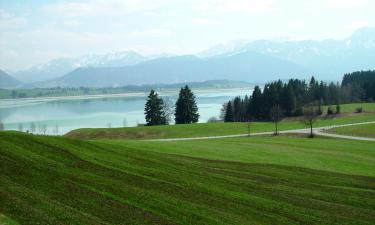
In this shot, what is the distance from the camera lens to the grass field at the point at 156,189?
57.3 ft

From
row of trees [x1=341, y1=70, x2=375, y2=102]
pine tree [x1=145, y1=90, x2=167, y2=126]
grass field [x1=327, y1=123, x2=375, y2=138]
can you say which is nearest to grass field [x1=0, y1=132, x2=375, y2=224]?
grass field [x1=327, y1=123, x2=375, y2=138]

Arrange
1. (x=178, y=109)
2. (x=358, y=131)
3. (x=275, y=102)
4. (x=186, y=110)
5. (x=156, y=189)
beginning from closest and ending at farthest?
(x=156, y=189) < (x=358, y=131) < (x=186, y=110) < (x=178, y=109) < (x=275, y=102)

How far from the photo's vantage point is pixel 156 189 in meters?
21.5

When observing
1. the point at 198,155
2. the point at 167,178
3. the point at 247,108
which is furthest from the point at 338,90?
the point at 167,178

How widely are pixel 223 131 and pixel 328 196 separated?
59.5 m

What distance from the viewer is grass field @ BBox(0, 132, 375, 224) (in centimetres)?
1745

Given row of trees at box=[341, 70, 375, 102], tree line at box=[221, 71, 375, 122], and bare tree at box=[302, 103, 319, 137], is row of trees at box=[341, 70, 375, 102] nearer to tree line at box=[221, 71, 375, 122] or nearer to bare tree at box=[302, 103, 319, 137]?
tree line at box=[221, 71, 375, 122]

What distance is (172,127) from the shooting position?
85.1 metres

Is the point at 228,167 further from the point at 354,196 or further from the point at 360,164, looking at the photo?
the point at 360,164

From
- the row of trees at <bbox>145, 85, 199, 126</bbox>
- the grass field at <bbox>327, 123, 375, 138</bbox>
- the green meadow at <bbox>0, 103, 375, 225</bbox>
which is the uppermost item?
the row of trees at <bbox>145, 85, 199, 126</bbox>

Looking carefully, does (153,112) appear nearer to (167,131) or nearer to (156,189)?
(167,131)

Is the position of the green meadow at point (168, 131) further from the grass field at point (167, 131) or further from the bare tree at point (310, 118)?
the bare tree at point (310, 118)

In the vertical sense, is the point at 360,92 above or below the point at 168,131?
above

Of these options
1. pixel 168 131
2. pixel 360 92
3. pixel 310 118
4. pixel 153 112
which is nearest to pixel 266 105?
pixel 153 112
